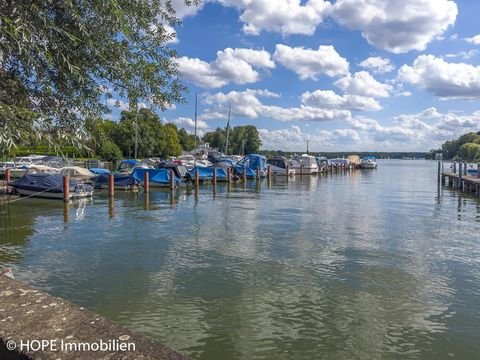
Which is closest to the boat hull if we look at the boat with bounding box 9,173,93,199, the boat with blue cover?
the boat with bounding box 9,173,93,199

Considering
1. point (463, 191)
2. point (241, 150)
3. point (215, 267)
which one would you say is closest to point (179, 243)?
point (215, 267)

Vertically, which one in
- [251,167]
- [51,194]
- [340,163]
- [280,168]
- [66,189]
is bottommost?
[51,194]

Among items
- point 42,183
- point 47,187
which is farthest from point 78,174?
point 47,187

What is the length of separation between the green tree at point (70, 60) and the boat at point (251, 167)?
152 feet

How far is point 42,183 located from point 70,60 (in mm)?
26363

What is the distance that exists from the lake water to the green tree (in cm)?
440

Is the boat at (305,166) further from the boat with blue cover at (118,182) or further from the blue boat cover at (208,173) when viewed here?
the boat with blue cover at (118,182)

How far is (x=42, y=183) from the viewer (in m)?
29.3

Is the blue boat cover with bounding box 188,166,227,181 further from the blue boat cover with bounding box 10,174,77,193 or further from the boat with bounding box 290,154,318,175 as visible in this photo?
the boat with bounding box 290,154,318,175

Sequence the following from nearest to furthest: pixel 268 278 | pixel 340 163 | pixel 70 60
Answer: pixel 70 60
pixel 268 278
pixel 340 163

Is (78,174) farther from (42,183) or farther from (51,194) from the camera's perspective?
(51,194)

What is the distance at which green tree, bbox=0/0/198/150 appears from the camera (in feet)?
14.8

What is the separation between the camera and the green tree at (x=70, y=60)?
452 cm

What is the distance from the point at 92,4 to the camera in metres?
5.44
